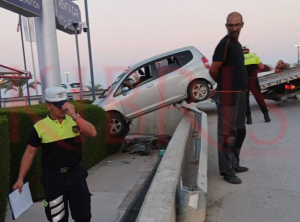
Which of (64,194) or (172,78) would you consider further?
(172,78)

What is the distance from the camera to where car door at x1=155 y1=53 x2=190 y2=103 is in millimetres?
8953

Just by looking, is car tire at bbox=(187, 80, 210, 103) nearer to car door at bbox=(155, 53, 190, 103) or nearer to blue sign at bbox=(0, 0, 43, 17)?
car door at bbox=(155, 53, 190, 103)

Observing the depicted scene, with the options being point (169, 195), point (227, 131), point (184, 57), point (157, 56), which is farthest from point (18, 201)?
point (184, 57)

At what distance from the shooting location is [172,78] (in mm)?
8961

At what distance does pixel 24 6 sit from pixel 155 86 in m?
3.97

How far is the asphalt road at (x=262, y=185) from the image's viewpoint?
3055 mm

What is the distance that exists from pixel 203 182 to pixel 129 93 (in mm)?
6194

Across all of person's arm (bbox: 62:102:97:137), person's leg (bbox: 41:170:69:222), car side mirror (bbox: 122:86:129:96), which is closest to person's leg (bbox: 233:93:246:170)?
person's arm (bbox: 62:102:97:137)

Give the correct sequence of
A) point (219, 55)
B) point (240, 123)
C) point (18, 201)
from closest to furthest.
Answer: point (18, 201), point (219, 55), point (240, 123)

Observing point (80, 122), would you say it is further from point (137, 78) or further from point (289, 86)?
point (289, 86)

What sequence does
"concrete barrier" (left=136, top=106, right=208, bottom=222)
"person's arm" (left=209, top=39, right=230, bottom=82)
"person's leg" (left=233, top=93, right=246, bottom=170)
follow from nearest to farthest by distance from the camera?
"concrete barrier" (left=136, top=106, right=208, bottom=222), "person's arm" (left=209, top=39, right=230, bottom=82), "person's leg" (left=233, top=93, right=246, bottom=170)

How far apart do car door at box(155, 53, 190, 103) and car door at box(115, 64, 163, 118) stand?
0.63 ft

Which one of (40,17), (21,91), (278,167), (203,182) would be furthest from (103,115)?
(21,91)

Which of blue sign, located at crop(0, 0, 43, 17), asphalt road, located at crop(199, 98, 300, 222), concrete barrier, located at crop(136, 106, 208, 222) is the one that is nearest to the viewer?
concrete barrier, located at crop(136, 106, 208, 222)
